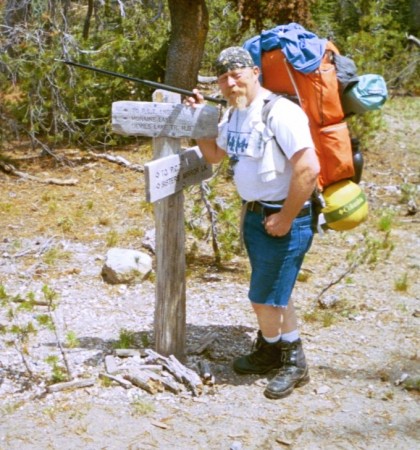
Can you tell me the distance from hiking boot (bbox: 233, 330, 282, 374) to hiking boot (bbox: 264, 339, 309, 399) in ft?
0.32

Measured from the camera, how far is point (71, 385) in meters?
4.43

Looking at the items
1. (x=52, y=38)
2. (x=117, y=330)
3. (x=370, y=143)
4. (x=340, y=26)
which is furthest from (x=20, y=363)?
(x=340, y=26)

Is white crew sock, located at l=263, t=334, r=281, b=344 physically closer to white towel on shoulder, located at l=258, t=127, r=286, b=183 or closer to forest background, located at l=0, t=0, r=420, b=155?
white towel on shoulder, located at l=258, t=127, r=286, b=183

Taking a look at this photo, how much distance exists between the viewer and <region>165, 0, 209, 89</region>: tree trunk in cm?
1014

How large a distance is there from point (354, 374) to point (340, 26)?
11.4 m

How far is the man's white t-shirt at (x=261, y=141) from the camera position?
12.5 ft

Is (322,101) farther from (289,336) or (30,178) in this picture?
(30,178)

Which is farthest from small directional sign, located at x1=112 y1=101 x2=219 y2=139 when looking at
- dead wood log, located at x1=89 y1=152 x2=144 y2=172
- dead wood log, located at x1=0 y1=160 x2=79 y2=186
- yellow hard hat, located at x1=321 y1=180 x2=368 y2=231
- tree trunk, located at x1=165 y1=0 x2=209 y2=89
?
tree trunk, located at x1=165 y1=0 x2=209 y2=89

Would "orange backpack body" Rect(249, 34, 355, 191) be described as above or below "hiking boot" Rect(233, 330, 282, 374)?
above

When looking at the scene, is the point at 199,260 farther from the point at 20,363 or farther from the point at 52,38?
the point at 52,38

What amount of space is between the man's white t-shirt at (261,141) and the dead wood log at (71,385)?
56.3 inches

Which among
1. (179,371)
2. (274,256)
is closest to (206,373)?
(179,371)

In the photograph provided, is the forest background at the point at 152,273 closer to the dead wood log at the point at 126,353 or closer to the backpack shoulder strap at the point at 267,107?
the dead wood log at the point at 126,353

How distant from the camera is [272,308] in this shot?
14.2 ft
